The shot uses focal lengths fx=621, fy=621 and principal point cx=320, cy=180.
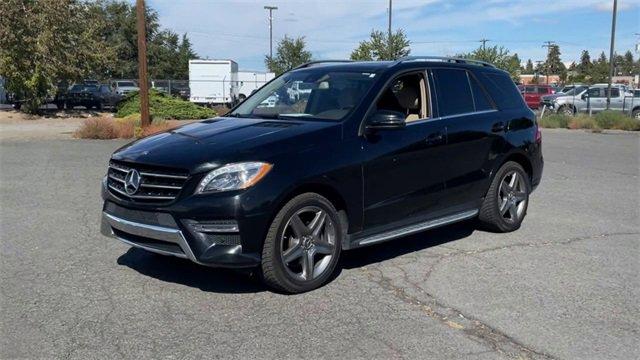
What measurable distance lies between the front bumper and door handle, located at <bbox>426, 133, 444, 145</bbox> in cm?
220

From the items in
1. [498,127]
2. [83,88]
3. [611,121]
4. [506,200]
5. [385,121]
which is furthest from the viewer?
[83,88]

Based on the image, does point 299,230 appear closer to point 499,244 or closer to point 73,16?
point 499,244

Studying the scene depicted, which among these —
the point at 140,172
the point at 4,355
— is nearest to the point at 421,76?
the point at 140,172

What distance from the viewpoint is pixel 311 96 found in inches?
234

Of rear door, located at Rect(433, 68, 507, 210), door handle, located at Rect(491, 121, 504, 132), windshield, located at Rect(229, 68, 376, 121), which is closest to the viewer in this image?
windshield, located at Rect(229, 68, 376, 121)

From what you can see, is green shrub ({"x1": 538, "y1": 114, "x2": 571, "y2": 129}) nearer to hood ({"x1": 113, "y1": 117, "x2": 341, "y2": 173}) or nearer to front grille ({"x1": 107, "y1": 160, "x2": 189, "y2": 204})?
hood ({"x1": 113, "y1": 117, "x2": 341, "y2": 173})

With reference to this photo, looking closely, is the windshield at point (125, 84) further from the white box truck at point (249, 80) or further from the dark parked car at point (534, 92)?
the dark parked car at point (534, 92)

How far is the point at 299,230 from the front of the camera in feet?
16.0

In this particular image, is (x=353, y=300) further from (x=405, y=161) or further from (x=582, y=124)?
(x=582, y=124)

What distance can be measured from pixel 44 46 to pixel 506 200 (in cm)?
2515

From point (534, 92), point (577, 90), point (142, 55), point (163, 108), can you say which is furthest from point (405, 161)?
point (534, 92)

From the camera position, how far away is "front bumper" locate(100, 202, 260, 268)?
4.52 meters

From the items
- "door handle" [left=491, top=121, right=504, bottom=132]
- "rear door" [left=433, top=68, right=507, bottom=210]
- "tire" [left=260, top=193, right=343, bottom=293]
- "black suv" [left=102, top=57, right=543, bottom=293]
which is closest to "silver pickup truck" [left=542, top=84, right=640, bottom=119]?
"door handle" [left=491, top=121, right=504, bottom=132]

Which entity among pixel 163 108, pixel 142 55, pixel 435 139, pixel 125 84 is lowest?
pixel 163 108
